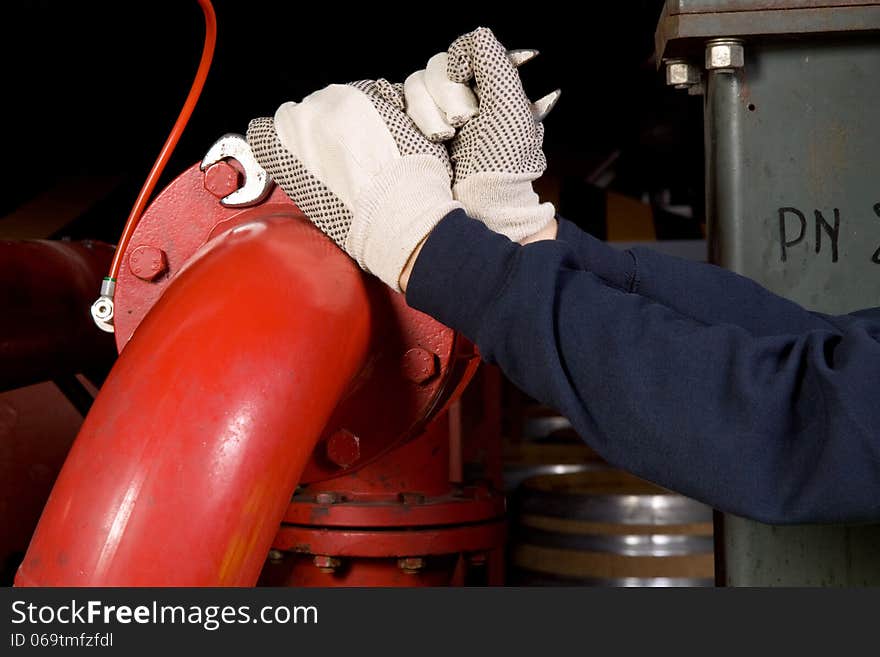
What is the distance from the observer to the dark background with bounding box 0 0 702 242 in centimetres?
360

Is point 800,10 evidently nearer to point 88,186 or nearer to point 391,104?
point 391,104

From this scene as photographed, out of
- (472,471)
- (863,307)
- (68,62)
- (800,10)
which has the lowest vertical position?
(472,471)

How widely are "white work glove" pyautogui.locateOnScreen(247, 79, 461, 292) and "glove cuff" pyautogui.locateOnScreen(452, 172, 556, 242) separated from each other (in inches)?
1.0

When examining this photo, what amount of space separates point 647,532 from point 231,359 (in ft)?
5.75

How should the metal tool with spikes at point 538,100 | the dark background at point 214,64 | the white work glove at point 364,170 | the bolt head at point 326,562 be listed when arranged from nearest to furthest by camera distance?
the white work glove at point 364,170 → the metal tool with spikes at point 538,100 → the bolt head at point 326,562 → the dark background at point 214,64

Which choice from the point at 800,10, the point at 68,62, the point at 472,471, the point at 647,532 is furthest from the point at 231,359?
the point at 68,62

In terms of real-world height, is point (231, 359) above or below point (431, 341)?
above

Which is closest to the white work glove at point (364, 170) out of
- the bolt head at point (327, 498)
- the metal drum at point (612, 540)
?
the bolt head at point (327, 498)

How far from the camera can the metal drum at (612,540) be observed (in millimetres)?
2197

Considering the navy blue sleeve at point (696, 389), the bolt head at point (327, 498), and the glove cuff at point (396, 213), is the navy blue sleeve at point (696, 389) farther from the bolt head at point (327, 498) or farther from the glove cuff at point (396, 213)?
the bolt head at point (327, 498)

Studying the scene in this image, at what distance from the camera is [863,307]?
0.97 m

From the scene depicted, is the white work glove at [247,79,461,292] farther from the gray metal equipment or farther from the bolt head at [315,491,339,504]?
the bolt head at [315,491,339,504]

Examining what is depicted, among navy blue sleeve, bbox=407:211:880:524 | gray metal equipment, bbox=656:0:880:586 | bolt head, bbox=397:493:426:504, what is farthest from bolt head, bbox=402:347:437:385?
bolt head, bbox=397:493:426:504

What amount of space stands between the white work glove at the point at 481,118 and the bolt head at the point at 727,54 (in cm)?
24
